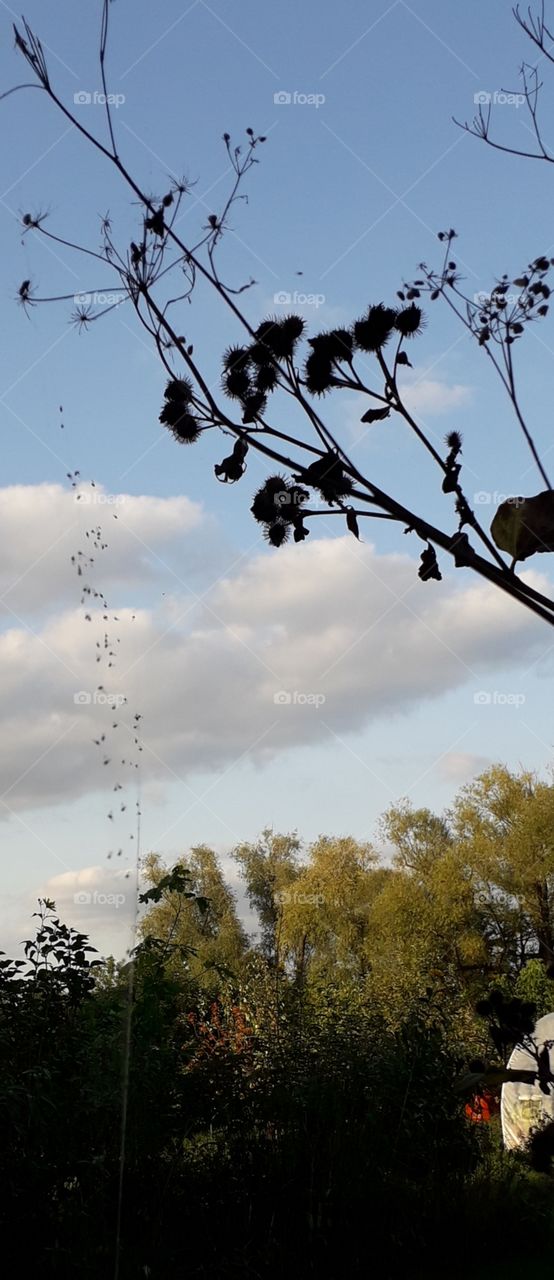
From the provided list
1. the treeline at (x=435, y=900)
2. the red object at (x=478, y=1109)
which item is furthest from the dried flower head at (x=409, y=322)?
the treeline at (x=435, y=900)

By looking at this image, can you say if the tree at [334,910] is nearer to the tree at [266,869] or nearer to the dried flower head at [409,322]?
the tree at [266,869]

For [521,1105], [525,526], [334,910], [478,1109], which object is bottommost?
[521,1105]

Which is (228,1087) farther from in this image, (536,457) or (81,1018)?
(536,457)

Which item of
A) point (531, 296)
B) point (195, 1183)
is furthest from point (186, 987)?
point (531, 296)

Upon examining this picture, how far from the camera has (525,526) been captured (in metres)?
1.04

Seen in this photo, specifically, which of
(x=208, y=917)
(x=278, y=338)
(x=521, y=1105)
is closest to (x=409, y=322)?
(x=278, y=338)

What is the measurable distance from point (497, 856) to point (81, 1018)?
69.9 feet

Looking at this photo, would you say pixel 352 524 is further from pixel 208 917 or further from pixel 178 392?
pixel 208 917

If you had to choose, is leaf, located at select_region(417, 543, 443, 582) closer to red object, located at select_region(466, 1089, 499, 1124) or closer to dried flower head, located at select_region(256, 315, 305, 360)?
dried flower head, located at select_region(256, 315, 305, 360)

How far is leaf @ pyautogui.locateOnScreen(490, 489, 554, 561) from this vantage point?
1035 millimetres

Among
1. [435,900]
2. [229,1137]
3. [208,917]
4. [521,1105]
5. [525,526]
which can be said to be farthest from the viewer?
[208,917]

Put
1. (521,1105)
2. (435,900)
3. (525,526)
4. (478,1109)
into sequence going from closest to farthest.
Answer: (525,526) < (478,1109) < (521,1105) < (435,900)

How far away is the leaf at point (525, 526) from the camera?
1035 mm

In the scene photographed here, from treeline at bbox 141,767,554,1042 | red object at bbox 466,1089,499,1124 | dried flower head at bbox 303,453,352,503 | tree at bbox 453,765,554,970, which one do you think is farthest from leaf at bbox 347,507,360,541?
tree at bbox 453,765,554,970
